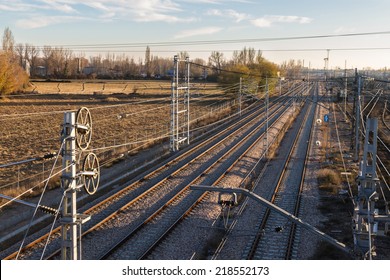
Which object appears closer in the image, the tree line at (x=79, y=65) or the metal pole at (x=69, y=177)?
the metal pole at (x=69, y=177)

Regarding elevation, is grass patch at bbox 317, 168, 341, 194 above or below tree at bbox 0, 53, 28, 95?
below

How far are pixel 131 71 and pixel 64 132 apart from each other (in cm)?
12180

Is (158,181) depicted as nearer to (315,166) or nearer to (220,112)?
(315,166)

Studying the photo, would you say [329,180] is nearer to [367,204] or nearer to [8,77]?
[367,204]

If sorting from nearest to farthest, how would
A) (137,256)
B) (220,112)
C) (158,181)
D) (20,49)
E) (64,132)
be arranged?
(64,132)
(137,256)
(158,181)
(220,112)
(20,49)

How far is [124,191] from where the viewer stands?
1820 cm

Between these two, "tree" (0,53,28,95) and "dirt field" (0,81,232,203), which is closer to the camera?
"dirt field" (0,81,232,203)

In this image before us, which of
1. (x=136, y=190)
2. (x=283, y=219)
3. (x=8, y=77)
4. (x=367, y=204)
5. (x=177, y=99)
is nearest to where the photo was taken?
(x=367, y=204)

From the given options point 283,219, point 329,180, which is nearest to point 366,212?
point 283,219

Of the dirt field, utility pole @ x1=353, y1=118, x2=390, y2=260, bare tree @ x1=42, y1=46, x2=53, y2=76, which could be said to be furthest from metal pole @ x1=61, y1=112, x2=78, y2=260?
bare tree @ x1=42, y1=46, x2=53, y2=76

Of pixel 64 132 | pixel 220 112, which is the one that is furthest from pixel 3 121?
pixel 64 132

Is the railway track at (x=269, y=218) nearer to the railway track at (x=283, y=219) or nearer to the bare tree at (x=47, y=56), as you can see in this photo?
the railway track at (x=283, y=219)

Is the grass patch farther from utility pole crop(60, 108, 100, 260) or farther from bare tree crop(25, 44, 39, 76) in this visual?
bare tree crop(25, 44, 39, 76)

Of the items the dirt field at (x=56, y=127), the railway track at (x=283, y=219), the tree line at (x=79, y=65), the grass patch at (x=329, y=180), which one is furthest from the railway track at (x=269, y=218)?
the tree line at (x=79, y=65)
